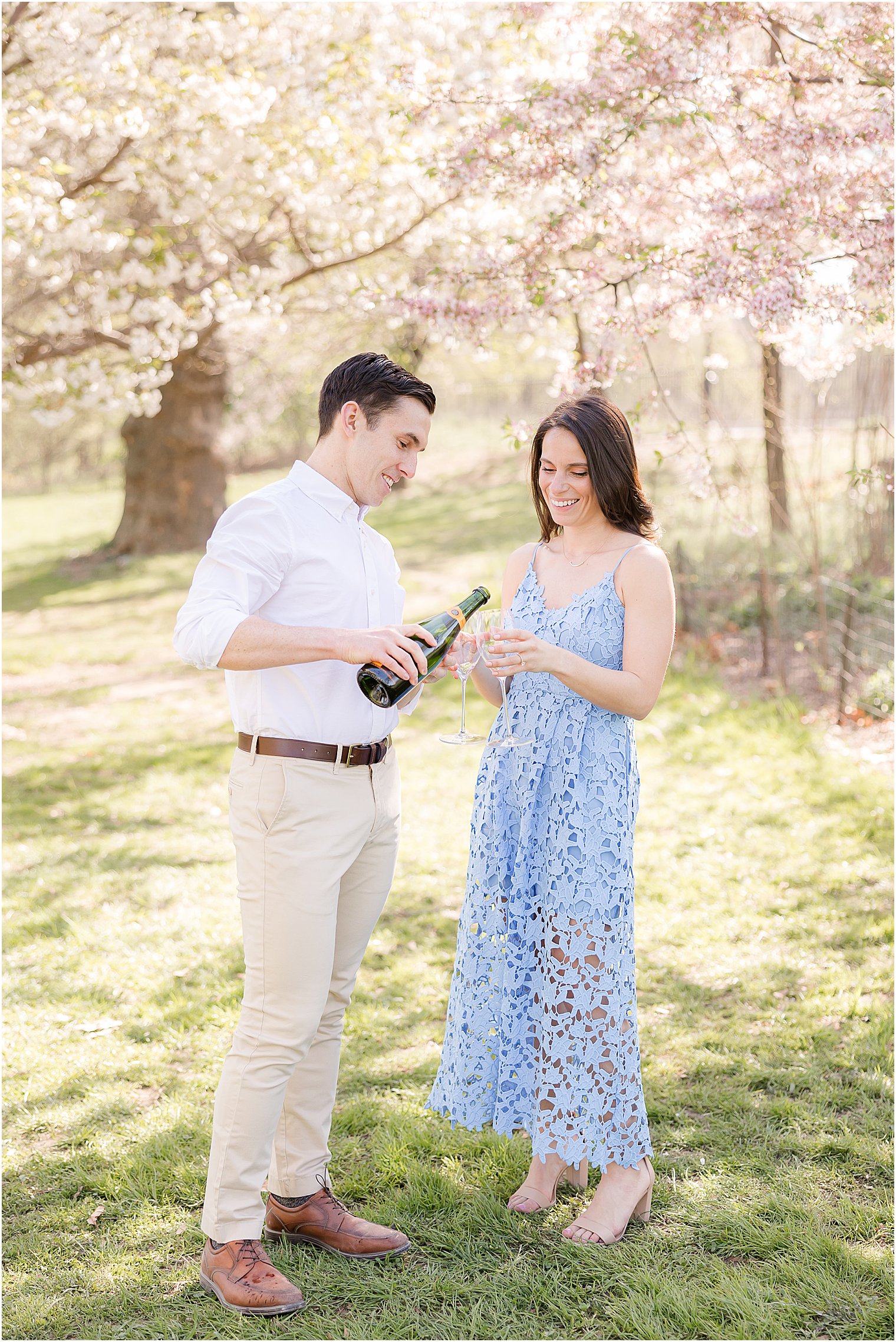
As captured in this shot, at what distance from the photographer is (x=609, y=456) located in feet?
9.78

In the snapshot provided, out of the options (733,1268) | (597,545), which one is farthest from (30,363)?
(733,1268)

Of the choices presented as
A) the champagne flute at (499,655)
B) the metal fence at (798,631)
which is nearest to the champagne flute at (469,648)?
the champagne flute at (499,655)

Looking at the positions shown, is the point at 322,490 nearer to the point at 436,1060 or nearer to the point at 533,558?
the point at 533,558

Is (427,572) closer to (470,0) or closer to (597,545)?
(470,0)

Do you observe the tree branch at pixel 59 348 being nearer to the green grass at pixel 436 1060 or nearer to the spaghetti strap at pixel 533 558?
the green grass at pixel 436 1060

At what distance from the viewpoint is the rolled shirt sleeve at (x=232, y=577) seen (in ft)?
8.02

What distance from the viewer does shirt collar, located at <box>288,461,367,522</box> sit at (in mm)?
2713

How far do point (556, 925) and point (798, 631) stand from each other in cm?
743

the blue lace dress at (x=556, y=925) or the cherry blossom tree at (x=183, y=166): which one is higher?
the cherry blossom tree at (x=183, y=166)

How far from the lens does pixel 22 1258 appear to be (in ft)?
9.66

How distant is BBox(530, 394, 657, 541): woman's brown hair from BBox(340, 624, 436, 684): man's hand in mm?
845

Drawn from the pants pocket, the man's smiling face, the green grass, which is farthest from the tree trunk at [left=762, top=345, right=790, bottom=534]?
the pants pocket

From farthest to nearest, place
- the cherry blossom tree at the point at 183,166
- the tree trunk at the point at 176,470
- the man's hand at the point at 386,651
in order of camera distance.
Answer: the tree trunk at the point at 176,470 < the cherry blossom tree at the point at 183,166 < the man's hand at the point at 386,651

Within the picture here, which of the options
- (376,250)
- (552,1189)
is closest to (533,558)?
(552,1189)
